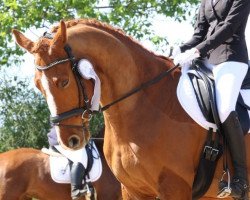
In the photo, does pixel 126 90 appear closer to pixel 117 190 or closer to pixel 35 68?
pixel 35 68

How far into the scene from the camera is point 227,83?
20.5ft

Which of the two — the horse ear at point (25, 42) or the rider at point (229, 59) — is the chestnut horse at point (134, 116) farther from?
the rider at point (229, 59)

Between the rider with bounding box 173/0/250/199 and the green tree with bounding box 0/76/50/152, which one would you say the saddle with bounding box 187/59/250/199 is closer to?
the rider with bounding box 173/0/250/199

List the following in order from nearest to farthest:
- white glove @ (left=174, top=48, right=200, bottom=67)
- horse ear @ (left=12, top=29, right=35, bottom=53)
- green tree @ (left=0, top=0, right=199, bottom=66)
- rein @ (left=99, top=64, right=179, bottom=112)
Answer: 1. horse ear @ (left=12, top=29, right=35, bottom=53)
2. rein @ (left=99, top=64, right=179, bottom=112)
3. white glove @ (left=174, top=48, right=200, bottom=67)
4. green tree @ (left=0, top=0, right=199, bottom=66)

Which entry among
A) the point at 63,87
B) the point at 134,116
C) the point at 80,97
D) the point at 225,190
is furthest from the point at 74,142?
the point at 225,190

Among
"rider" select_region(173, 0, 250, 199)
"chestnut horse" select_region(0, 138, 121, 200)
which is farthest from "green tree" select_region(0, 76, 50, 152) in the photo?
"rider" select_region(173, 0, 250, 199)

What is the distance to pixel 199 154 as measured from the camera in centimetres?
617

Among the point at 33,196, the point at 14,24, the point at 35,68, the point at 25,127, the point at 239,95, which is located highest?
the point at 35,68

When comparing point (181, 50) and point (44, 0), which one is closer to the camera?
point (181, 50)

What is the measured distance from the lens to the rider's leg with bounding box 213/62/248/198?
6145 mm

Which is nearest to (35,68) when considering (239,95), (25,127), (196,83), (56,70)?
(56,70)

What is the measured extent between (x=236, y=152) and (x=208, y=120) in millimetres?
403

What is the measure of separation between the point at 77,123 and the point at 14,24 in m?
12.1

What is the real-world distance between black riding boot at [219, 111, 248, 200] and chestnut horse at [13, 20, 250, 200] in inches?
7.1
